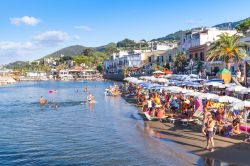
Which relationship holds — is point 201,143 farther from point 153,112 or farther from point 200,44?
point 200,44

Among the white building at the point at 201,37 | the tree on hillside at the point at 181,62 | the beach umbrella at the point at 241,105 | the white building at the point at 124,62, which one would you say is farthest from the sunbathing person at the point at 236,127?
the white building at the point at 124,62

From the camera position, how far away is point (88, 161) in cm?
1838

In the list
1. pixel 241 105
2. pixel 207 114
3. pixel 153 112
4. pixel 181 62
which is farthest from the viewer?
pixel 181 62

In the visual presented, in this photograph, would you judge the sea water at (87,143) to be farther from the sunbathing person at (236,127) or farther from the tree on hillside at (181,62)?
the tree on hillside at (181,62)

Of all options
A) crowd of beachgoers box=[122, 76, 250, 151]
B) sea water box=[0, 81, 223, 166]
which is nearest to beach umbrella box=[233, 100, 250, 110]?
crowd of beachgoers box=[122, 76, 250, 151]

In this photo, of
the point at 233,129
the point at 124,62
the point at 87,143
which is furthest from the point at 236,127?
the point at 124,62

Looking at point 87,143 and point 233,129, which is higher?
point 233,129

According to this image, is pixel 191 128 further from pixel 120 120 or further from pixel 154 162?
pixel 120 120

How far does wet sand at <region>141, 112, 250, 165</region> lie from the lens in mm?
16953

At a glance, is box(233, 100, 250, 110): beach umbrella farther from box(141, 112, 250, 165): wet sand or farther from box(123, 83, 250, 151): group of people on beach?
box(141, 112, 250, 165): wet sand

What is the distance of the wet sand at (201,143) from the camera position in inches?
667

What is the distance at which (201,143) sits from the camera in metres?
19.8

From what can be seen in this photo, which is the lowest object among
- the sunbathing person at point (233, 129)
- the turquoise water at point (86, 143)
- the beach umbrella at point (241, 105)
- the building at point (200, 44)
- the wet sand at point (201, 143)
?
the turquoise water at point (86, 143)

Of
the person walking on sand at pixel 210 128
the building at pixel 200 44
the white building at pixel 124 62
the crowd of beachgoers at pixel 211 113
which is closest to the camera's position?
the person walking on sand at pixel 210 128
